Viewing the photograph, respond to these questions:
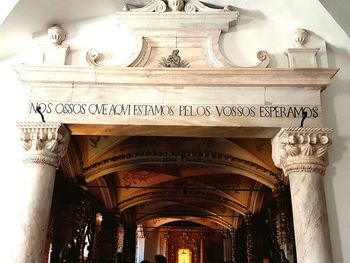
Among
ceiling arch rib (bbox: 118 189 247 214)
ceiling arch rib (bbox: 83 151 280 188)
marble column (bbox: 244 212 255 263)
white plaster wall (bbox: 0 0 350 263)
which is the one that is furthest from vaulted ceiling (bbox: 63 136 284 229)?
white plaster wall (bbox: 0 0 350 263)

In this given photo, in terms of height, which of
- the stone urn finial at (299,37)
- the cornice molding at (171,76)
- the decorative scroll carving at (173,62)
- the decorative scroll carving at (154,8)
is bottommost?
the cornice molding at (171,76)

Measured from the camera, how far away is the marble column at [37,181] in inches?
205

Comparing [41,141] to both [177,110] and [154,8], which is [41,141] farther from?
[154,8]

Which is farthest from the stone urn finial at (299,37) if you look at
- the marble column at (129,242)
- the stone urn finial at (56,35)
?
the marble column at (129,242)

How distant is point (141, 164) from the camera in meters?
9.65

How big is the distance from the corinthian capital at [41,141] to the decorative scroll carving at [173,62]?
153 centimetres

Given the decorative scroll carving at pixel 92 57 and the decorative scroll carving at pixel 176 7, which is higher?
the decorative scroll carving at pixel 176 7

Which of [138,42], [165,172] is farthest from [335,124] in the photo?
[165,172]

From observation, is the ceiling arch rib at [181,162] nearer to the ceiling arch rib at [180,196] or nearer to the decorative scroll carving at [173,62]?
the ceiling arch rib at [180,196]

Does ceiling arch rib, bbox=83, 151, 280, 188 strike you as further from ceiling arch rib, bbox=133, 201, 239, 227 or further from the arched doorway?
the arched doorway

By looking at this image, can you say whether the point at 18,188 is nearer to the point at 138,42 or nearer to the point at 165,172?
the point at 138,42

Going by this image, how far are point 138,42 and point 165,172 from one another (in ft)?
19.5

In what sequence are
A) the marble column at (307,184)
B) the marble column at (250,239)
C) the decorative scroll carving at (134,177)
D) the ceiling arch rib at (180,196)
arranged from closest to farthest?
the marble column at (307,184), the decorative scroll carving at (134,177), the marble column at (250,239), the ceiling arch rib at (180,196)

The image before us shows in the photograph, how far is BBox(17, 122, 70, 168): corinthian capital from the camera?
18.2 feet
